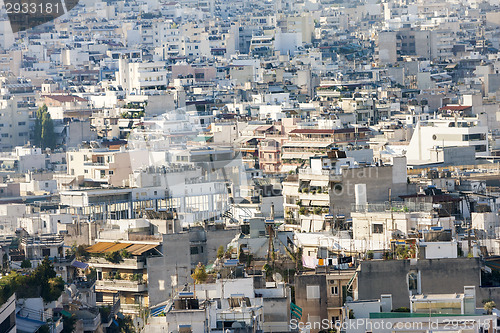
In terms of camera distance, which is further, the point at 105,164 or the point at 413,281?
the point at 105,164

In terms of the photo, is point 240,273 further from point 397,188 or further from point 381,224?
point 397,188

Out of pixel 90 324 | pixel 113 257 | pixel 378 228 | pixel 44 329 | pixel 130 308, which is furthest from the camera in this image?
pixel 113 257

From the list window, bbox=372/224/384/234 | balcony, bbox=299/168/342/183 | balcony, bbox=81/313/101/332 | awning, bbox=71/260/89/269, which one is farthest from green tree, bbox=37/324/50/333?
balcony, bbox=299/168/342/183

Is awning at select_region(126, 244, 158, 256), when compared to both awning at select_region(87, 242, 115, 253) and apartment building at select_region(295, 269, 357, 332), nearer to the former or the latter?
awning at select_region(87, 242, 115, 253)

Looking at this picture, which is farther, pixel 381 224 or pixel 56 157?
pixel 56 157

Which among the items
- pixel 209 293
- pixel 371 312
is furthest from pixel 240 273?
pixel 371 312

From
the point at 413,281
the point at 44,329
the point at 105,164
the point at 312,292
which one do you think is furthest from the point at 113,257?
the point at 105,164

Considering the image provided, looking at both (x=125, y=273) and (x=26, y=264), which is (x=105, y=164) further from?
(x=26, y=264)
